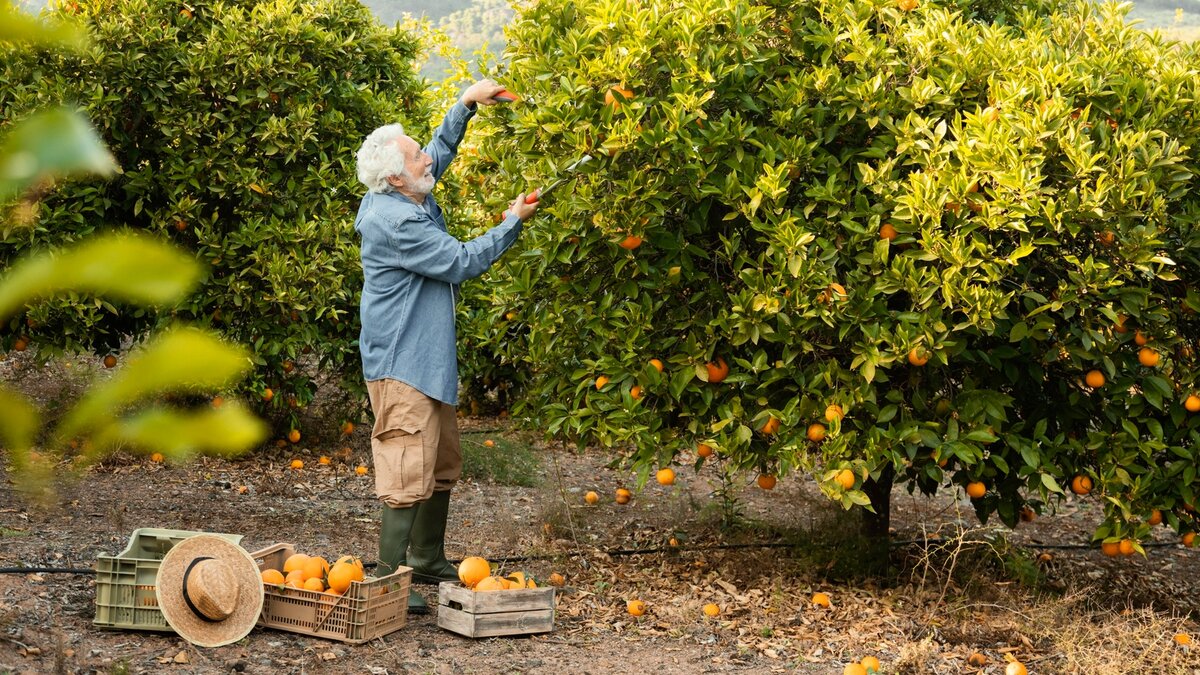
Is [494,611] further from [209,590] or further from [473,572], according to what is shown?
[209,590]

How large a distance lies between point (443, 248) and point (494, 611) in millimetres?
1348

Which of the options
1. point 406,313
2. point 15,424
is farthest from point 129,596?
point 15,424

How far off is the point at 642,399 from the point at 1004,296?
1.40 metres

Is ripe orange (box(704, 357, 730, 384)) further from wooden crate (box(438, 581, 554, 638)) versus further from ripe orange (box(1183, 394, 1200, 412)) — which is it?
ripe orange (box(1183, 394, 1200, 412))

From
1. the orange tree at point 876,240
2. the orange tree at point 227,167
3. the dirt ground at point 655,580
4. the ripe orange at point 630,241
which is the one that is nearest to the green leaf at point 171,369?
the dirt ground at point 655,580

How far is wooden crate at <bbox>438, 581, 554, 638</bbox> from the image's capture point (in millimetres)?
4129

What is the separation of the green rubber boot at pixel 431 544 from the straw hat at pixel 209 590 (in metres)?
0.94

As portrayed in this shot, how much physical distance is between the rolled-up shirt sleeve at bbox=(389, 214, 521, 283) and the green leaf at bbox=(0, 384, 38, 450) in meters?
3.44

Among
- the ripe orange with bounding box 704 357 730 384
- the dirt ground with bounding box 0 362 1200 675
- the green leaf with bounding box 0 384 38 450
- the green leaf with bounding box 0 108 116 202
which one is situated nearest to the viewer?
the green leaf with bounding box 0 108 116 202

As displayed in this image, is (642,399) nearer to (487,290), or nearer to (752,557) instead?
(752,557)

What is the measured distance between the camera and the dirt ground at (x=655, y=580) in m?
3.93

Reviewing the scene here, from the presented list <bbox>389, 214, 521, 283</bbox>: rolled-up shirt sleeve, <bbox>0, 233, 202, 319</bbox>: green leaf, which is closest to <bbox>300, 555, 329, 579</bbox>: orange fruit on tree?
<bbox>389, 214, 521, 283</bbox>: rolled-up shirt sleeve

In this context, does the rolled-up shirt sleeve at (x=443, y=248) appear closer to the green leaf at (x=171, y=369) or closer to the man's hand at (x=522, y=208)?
the man's hand at (x=522, y=208)

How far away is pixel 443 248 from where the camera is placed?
166 inches
